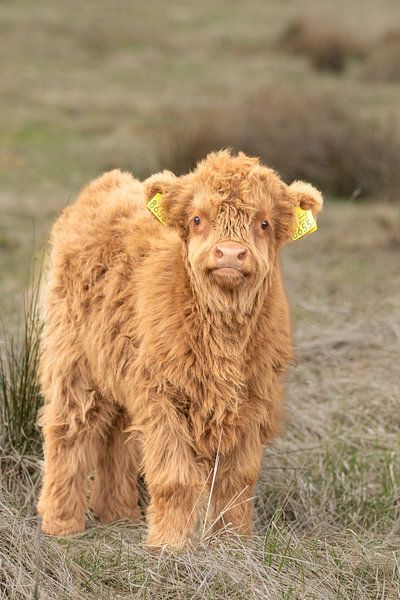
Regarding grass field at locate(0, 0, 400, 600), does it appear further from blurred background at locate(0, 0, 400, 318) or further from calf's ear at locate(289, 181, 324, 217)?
calf's ear at locate(289, 181, 324, 217)

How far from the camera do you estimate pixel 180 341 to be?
420 centimetres

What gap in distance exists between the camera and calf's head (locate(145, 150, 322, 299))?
12.9 feet

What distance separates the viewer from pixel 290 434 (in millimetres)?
5930

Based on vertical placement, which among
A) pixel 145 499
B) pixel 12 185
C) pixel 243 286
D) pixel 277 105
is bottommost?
pixel 145 499

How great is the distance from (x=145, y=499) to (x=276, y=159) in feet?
26.5

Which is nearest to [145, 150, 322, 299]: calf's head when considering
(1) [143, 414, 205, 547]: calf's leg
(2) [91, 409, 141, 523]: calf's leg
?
(1) [143, 414, 205, 547]: calf's leg

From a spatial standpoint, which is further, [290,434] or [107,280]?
[290,434]

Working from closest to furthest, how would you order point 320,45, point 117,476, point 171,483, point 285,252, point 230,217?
1. point 230,217
2. point 171,483
3. point 117,476
4. point 285,252
5. point 320,45

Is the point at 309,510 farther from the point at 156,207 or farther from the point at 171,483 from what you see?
the point at 156,207

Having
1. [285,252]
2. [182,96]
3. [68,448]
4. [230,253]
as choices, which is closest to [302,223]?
[230,253]

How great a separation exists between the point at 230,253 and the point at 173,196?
18.8 inches

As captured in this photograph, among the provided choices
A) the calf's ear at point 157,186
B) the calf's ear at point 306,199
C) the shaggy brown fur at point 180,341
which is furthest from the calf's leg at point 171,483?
the calf's ear at point 306,199

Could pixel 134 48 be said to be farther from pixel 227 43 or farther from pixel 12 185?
pixel 12 185

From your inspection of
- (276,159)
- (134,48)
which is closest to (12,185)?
(276,159)
